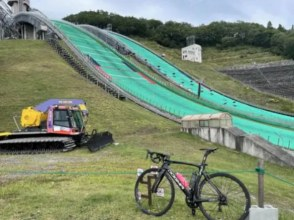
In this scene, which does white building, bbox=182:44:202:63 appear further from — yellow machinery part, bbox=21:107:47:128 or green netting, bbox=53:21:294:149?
yellow machinery part, bbox=21:107:47:128

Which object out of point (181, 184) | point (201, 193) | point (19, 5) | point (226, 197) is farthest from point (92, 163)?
point (19, 5)

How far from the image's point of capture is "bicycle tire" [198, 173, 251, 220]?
7.61 meters

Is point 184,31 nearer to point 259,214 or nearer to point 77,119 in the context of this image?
point 77,119

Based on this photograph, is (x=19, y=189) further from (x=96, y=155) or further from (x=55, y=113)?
(x=55, y=113)

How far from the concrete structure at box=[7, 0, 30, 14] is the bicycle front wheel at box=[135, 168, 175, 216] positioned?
279 feet

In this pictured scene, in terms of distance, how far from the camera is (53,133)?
19016 millimetres

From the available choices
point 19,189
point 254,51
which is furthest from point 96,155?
point 254,51

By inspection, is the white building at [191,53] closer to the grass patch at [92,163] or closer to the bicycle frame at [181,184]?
the grass patch at [92,163]

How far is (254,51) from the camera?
110 meters

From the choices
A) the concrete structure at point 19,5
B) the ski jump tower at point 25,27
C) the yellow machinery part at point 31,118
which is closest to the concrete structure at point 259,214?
the yellow machinery part at point 31,118

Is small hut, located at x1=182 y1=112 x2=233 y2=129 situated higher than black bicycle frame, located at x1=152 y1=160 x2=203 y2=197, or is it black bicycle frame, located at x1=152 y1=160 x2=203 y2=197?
black bicycle frame, located at x1=152 y1=160 x2=203 y2=197

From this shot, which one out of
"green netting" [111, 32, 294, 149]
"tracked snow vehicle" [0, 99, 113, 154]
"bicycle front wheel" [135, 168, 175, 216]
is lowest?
"green netting" [111, 32, 294, 149]

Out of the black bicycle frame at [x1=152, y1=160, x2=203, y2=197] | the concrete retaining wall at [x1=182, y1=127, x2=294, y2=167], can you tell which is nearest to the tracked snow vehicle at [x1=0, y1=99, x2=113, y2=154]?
the concrete retaining wall at [x1=182, y1=127, x2=294, y2=167]

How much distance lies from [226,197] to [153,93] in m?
32.1
